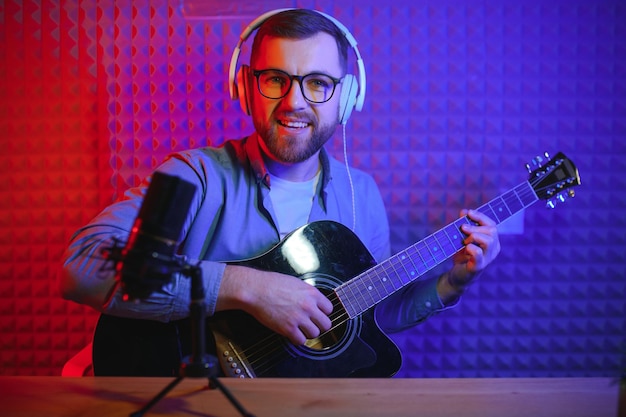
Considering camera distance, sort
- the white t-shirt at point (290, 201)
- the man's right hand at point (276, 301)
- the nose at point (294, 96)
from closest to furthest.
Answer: the man's right hand at point (276, 301)
the nose at point (294, 96)
the white t-shirt at point (290, 201)

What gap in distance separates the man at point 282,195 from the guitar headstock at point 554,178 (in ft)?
0.83

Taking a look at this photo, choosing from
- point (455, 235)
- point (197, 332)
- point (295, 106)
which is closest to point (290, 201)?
point (295, 106)

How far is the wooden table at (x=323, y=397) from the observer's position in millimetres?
930

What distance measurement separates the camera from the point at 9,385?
106 centimetres

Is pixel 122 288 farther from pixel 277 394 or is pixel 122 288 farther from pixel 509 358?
pixel 509 358

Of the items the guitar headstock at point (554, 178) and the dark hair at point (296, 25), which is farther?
the guitar headstock at point (554, 178)

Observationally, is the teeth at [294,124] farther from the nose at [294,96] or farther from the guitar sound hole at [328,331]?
the guitar sound hole at [328,331]

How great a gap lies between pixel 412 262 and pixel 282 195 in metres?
0.49

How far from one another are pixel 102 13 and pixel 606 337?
94.8 inches

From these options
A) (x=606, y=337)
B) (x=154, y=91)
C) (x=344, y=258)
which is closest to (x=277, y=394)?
(x=344, y=258)

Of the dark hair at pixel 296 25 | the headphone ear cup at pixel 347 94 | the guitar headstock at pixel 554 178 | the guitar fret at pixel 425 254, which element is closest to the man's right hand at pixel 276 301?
the guitar fret at pixel 425 254

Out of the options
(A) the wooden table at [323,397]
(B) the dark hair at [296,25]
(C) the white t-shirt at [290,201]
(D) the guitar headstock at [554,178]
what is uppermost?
(B) the dark hair at [296,25]

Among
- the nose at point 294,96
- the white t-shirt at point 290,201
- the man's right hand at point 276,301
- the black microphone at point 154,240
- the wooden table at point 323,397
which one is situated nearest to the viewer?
the black microphone at point 154,240

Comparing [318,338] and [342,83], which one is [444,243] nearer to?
[318,338]
